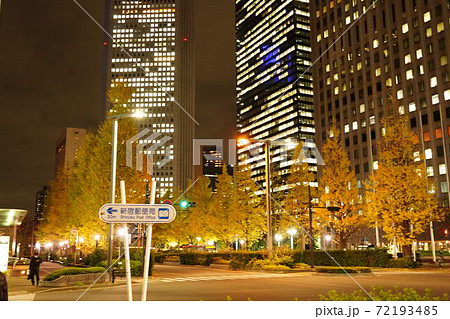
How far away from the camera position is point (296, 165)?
146ft

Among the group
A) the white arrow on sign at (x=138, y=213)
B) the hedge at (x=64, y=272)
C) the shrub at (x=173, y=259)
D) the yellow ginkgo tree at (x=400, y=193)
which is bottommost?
the shrub at (x=173, y=259)

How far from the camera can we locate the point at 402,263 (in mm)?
29781

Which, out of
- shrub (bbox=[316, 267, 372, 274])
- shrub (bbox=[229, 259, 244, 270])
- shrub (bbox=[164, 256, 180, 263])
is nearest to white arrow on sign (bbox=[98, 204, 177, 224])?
shrub (bbox=[316, 267, 372, 274])

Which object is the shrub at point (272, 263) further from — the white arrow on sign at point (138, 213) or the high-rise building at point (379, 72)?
the high-rise building at point (379, 72)

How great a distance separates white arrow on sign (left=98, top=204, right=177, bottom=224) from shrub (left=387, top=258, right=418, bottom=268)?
27.4 meters

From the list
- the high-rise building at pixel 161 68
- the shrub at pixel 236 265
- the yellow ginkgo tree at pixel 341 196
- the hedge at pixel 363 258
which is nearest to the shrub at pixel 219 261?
the shrub at pixel 236 265

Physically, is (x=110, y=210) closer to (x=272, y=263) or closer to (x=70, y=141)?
(x=272, y=263)

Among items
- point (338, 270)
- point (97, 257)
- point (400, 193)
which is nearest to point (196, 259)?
point (97, 257)

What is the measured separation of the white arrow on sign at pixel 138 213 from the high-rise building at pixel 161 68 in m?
166

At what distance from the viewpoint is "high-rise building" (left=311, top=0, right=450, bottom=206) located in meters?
62.3

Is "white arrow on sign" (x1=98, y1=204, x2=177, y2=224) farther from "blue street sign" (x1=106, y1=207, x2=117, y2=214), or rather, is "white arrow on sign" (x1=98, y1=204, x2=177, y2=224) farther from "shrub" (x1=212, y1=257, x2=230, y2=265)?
"shrub" (x1=212, y1=257, x2=230, y2=265)

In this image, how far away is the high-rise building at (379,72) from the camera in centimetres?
6231

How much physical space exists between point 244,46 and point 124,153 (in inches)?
6479

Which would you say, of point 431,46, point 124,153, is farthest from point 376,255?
point 431,46
